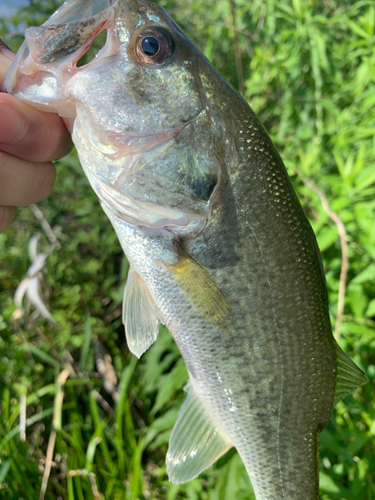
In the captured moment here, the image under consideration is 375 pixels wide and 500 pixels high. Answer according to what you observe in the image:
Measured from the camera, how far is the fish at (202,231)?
3.06 feet

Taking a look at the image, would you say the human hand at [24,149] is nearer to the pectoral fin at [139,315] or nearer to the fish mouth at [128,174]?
the fish mouth at [128,174]

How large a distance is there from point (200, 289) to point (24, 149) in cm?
67

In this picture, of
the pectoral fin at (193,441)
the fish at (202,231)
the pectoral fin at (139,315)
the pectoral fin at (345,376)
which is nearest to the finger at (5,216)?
the fish at (202,231)

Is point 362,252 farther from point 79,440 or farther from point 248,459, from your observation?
point 79,440

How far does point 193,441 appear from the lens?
1245 millimetres

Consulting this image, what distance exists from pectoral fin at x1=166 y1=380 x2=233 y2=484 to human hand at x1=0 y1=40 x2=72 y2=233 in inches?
35.1

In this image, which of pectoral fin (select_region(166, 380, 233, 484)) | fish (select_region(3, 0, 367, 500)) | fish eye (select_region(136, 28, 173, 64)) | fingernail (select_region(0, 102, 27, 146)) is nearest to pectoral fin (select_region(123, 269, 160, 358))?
fish (select_region(3, 0, 367, 500))

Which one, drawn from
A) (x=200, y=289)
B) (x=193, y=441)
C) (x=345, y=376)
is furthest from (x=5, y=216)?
(x=345, y=376)

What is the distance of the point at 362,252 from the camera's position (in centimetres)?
201

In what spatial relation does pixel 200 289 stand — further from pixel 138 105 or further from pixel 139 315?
pixel 138 105

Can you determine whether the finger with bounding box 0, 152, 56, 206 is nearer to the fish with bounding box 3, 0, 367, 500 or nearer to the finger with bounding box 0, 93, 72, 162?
the finger with bounding box 0, 93, 72, 162

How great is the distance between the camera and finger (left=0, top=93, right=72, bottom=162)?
0.89 meters

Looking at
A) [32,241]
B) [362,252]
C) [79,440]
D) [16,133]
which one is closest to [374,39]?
[362,252]

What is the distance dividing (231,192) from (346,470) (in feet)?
5.13
